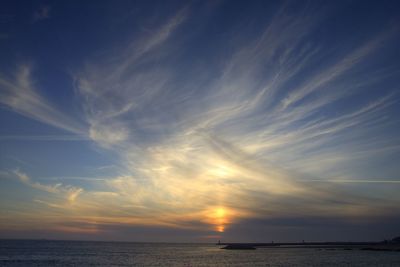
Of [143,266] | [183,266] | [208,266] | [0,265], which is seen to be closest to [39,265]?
[0,265]

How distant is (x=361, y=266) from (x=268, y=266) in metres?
19.6

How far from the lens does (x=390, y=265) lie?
6869cm

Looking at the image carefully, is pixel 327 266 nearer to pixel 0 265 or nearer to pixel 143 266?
pixel 143 266

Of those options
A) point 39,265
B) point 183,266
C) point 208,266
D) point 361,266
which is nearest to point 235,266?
point 208,266

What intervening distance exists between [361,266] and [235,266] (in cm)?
2711

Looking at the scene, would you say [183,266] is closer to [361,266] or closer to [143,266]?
[143,266]

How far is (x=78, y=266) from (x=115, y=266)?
26.6 ft

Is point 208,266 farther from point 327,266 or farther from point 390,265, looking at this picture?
point 390,265

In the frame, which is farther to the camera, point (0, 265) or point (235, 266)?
point (235, 266)

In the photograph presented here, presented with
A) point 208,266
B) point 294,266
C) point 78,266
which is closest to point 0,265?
point 78,266

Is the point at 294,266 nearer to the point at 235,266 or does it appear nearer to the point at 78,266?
the point at 235,266

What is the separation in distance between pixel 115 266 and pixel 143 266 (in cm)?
630

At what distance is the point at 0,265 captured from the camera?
69562 millimetres

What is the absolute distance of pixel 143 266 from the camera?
72.8 m
